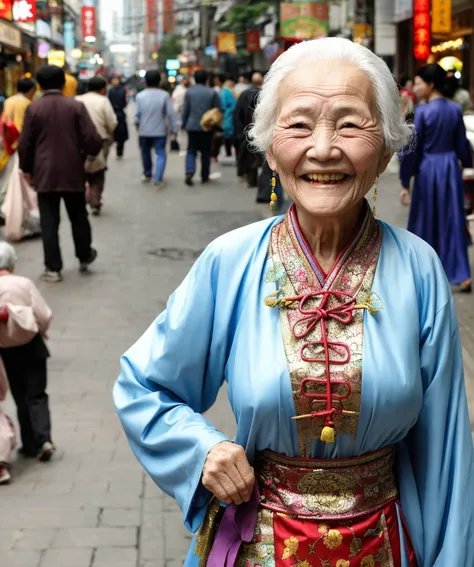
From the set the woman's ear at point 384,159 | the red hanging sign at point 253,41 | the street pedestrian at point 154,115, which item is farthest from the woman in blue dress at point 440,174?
the red hanging sign at point 253,41

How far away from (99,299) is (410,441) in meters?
6.98

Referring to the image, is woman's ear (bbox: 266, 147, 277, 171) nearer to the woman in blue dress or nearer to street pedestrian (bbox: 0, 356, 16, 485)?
street pedestrian (bbox: 0, 356, 16, 485)

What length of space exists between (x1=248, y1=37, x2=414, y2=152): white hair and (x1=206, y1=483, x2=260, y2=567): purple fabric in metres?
0.79

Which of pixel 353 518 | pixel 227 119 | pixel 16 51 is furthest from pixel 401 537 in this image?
pixel 16 51

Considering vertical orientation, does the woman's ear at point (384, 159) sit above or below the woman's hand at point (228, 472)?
above

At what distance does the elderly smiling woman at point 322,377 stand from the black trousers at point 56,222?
7.42 m

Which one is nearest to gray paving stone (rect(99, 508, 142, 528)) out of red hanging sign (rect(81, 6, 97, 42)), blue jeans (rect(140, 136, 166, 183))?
blue jeans (rect(140, 136, 166, 183))

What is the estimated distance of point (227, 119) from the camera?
793 inches

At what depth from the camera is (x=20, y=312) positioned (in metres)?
5.22

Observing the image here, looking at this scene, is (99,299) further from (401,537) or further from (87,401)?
(401,537)

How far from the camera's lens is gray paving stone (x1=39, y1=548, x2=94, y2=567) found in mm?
4262

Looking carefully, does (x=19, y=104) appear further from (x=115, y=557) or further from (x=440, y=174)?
(x=115, y=557)

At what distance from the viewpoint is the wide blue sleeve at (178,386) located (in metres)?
2.25

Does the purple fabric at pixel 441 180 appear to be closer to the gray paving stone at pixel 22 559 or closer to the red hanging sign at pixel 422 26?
the gray paving stone at pixel 22 559
